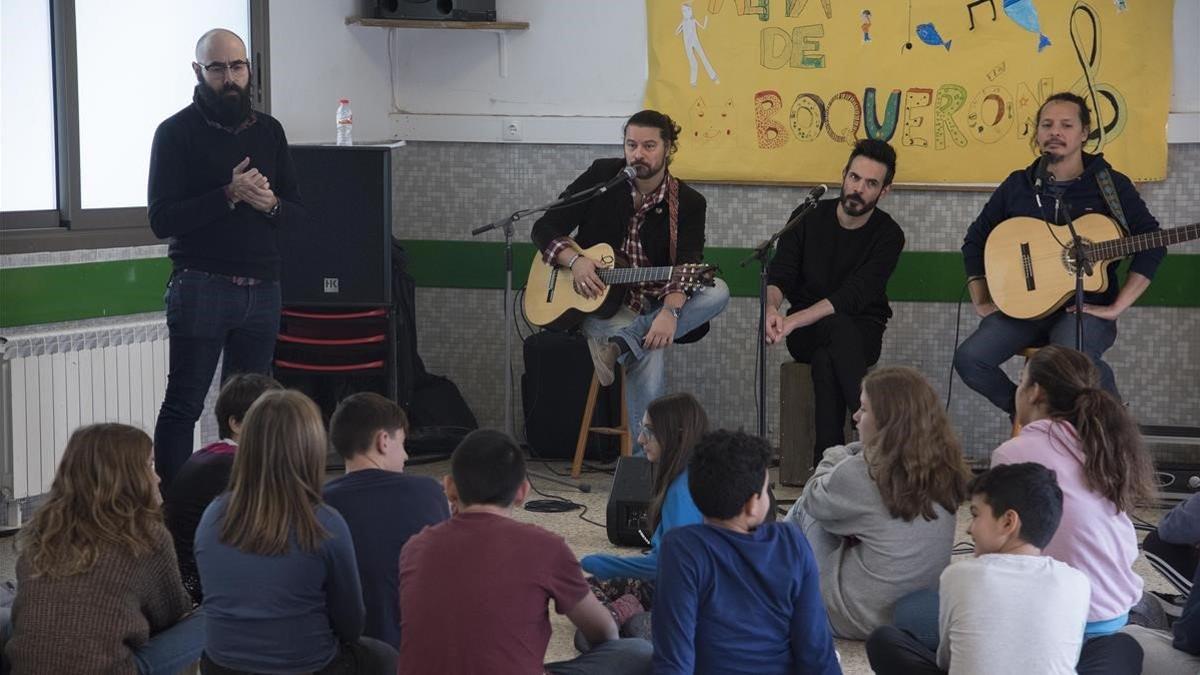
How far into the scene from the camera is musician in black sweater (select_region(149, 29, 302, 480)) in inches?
171

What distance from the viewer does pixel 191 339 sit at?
172 inches

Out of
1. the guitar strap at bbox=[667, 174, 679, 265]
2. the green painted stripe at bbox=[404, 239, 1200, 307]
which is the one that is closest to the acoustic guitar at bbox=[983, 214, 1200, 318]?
the green painted stripe at bbox=[404, 239, 1200, 307]

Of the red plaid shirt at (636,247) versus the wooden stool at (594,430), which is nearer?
the red plaid shirt at (636,247)

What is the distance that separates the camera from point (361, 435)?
10.1 ft

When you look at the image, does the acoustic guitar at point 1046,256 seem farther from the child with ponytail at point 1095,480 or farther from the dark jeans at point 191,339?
the dark jeans at point 191,339

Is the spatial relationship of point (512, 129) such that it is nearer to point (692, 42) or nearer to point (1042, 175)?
point (692, 42)

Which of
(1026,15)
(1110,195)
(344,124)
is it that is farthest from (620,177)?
(1026,15)

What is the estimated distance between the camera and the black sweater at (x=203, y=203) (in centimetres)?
432

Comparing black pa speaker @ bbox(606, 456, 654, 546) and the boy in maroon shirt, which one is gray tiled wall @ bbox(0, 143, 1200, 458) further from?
the boy in maroon shirt

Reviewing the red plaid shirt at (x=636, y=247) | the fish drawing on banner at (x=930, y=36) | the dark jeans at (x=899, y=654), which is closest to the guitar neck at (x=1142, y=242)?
the fish drawing on banner at (x=930, y=36)

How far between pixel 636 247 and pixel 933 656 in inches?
104

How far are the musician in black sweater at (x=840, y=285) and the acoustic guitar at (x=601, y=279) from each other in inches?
13.8

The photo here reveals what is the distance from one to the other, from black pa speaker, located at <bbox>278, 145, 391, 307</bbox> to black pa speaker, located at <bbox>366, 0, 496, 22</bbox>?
801 millimetres

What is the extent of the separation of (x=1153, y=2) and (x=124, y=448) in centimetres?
455
